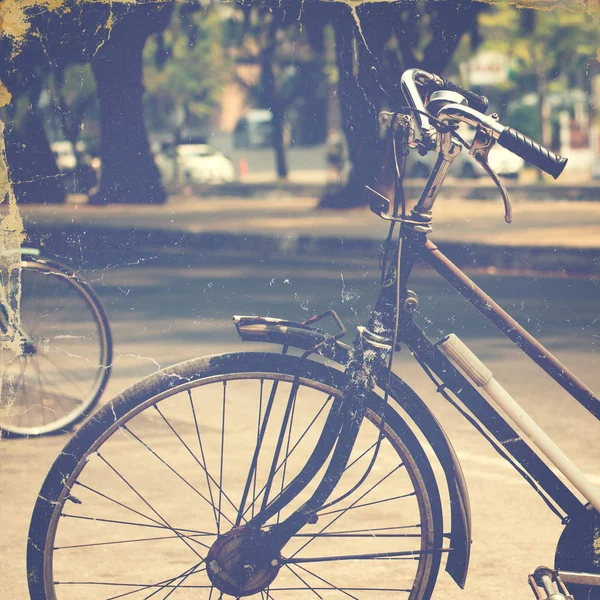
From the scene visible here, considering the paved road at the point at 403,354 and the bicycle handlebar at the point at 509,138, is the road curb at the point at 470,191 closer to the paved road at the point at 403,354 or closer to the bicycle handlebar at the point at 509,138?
the paved road at the point at 403,354

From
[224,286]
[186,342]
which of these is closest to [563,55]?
[224,286]

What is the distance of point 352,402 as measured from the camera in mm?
2939

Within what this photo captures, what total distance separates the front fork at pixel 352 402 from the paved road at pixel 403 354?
1124 millimetres

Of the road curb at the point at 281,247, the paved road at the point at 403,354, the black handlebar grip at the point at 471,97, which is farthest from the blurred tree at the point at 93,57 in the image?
the road curb at the point at 281,247

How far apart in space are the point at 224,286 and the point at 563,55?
30.8m

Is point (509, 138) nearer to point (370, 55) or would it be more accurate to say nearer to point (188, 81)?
point (370, 55)

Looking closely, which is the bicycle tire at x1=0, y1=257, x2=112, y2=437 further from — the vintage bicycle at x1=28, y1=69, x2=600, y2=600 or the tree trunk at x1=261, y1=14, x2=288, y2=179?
the tree trunk at x1=261, y1=14, x2=288, y2=179

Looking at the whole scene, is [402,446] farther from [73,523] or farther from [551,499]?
[73,523]

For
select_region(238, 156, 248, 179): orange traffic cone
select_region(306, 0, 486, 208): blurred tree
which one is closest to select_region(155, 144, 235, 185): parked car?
select_region(238, 156, 248, 179): orange traffic cone

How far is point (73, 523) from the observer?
4.73 m

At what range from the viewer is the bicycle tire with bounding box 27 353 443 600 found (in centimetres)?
292

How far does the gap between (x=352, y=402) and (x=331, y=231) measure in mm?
17777

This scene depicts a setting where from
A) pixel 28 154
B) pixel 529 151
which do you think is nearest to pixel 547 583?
pixel 529 151

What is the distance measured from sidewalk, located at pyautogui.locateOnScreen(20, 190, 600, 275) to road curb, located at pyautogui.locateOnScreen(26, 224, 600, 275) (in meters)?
0.01
